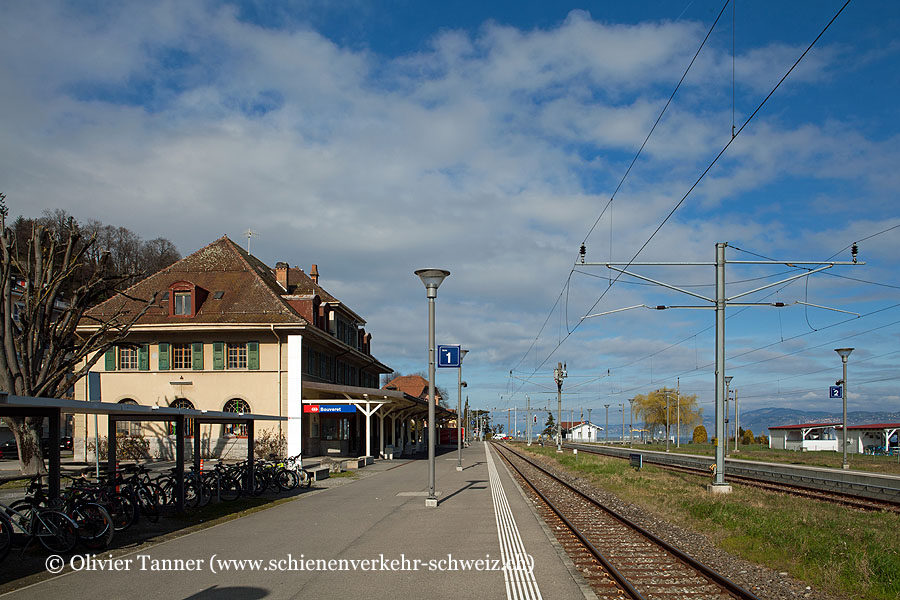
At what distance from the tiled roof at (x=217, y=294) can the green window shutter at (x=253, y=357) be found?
1.15 metres

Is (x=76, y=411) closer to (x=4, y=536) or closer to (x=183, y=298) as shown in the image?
(x=4, y=536)

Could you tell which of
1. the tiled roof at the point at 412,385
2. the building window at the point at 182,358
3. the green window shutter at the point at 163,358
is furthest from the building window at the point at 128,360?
the tiled roof at the point at 412,385

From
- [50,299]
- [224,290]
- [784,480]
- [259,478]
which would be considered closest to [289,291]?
[224,290]

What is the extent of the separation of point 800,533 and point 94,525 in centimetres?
1035

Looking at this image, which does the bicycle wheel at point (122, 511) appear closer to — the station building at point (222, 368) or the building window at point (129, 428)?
the station building at point (222, 368)

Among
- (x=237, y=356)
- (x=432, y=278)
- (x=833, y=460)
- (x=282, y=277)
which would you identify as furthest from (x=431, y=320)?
(x=833, y=460)

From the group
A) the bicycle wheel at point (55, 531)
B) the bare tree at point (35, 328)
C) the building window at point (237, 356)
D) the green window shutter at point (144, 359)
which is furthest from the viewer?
the green window shutter at point (144, 359)

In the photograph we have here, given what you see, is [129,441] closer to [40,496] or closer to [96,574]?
[40,496]

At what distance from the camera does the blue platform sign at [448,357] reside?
67.2ft

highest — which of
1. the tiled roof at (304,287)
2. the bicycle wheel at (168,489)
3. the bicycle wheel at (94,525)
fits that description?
the tiled roof at (304,287)

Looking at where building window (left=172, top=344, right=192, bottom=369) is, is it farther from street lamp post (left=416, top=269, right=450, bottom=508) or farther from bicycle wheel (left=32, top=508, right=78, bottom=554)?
bicycle wheel (left=32, top=508, right=78, bottom=554)

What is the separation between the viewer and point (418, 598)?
787 centimetres

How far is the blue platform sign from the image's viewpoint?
67.2 feet

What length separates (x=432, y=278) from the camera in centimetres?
1797
